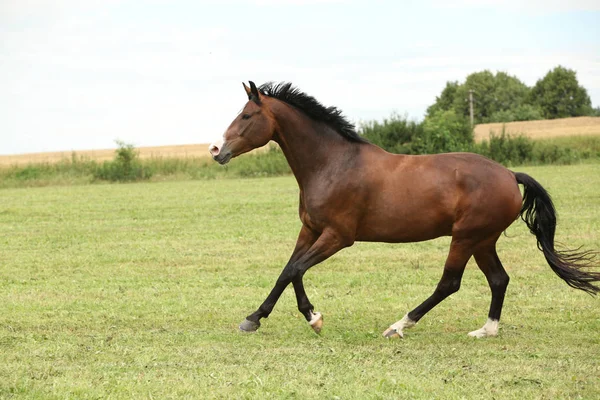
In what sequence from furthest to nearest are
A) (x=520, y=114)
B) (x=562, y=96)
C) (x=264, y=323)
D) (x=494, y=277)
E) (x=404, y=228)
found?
(x=562, y=96) < (x=520, y=114) < (x=264, y=323) < (x=494, y=277) < (x=404, y=228)

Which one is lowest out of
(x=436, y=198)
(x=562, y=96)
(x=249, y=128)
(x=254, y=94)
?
(x=436, y=198)

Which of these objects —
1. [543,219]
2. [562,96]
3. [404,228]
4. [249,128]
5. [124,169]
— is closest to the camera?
[404,228]

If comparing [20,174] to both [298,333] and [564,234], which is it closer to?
[564,234]

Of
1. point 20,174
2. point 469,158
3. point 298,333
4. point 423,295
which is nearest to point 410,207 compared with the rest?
point 469,158

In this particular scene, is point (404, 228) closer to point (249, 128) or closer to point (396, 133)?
point (249, 128)

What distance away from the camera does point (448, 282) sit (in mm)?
8273

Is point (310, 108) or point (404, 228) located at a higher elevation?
point (310, 108)

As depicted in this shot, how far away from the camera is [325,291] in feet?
35.4

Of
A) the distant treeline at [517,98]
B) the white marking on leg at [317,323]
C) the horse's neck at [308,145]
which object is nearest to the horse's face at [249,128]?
the horse's neck at [308,145]

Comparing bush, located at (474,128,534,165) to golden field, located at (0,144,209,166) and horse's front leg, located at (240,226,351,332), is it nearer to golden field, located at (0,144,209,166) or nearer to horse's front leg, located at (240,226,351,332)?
golden field, located at (0,144,209,166)

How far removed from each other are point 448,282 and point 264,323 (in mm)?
1931

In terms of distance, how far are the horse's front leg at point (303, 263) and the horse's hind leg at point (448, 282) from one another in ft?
2.73

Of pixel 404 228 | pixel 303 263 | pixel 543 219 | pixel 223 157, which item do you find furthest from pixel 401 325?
pixel 223 157

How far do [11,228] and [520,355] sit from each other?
14.6m
